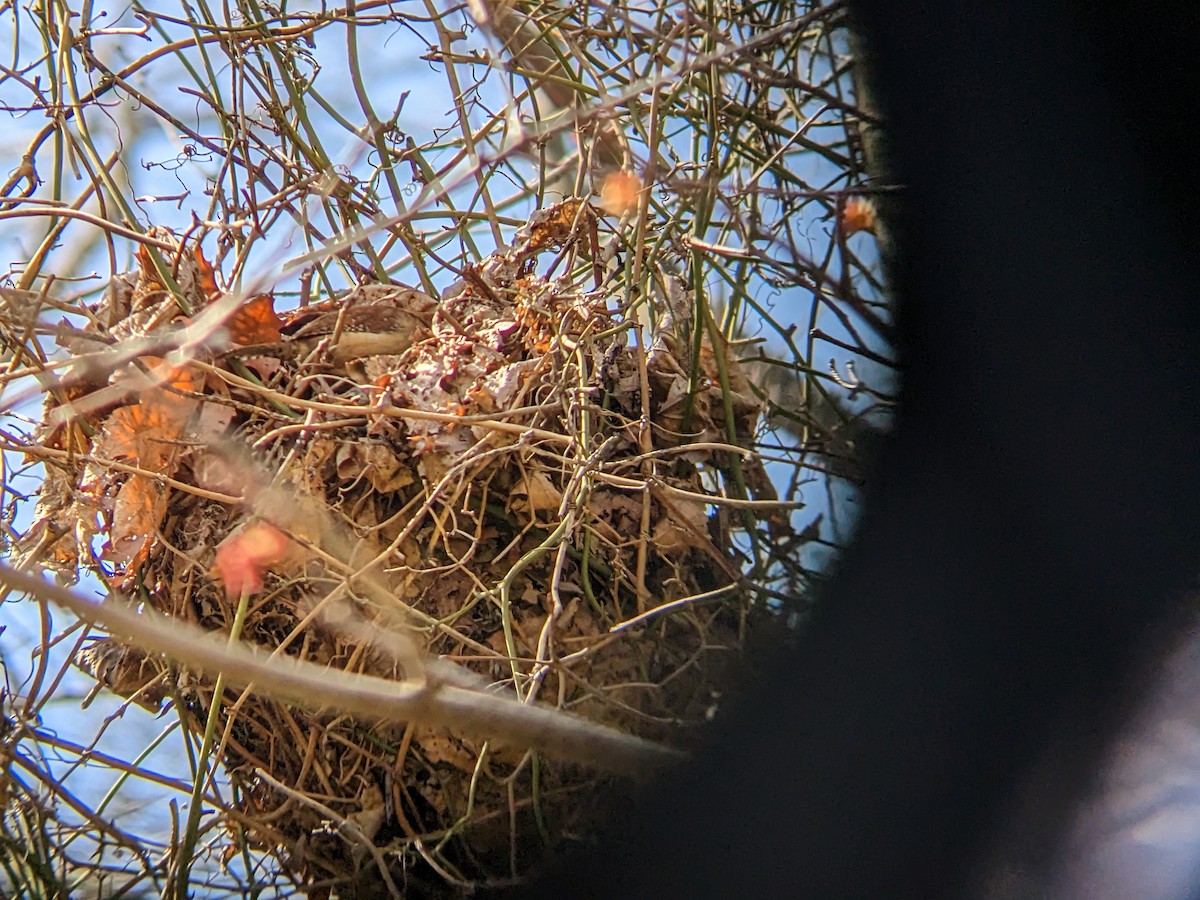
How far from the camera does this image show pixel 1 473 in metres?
0.87

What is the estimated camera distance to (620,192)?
0.85 meters

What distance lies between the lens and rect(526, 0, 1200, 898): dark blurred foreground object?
541 mm

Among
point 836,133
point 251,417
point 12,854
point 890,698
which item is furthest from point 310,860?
point 836,133

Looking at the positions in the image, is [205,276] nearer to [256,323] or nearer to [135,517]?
[256,323]

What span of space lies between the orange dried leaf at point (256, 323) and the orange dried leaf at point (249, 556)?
0.63 ft

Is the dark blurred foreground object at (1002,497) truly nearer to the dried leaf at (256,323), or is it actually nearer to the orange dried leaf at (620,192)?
the orange dried leaf at (620,192)

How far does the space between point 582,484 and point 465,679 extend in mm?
250

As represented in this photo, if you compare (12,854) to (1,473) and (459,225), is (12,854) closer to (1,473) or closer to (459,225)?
(1,473)

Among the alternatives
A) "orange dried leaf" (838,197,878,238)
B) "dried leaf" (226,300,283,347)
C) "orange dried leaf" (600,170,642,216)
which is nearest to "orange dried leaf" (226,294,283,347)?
"dried leaf" (226,300,283,347)

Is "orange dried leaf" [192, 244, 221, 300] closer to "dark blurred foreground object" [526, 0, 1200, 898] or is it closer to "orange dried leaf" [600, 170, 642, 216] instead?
"orange dried leaf" [600, 170, 642, 216]

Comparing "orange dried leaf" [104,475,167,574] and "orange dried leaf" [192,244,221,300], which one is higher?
"orange dried leaf" [192,244,221,300]

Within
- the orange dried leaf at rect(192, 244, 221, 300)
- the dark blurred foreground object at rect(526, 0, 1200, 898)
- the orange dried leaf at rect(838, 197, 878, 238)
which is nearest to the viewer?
the dark blurred foreground object at rect(526, 0, 1200, 898)

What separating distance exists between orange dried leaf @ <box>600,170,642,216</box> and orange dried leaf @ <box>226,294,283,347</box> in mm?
344

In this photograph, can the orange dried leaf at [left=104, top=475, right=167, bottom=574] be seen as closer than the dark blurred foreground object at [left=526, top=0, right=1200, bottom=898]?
No
